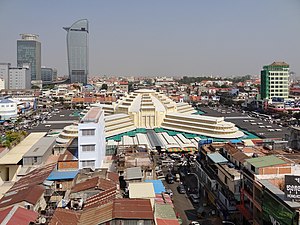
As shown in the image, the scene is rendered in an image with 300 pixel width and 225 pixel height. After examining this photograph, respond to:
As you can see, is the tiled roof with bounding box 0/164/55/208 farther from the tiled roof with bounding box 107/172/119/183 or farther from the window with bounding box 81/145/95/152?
the tiled roof with bounding box 107/172/119/183

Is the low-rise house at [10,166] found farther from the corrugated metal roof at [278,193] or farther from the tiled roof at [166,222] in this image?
the corrugated metal roof at [278,193]

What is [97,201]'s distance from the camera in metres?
7.12

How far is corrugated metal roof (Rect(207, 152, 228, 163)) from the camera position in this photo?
9.94 metres

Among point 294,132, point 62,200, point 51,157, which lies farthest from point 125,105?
point 62,200

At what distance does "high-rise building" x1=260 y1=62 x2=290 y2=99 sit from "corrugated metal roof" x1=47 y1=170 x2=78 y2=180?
29.1m

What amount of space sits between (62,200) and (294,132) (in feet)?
29.0

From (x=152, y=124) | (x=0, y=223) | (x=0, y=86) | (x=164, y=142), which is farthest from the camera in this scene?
(x=0, y=86)

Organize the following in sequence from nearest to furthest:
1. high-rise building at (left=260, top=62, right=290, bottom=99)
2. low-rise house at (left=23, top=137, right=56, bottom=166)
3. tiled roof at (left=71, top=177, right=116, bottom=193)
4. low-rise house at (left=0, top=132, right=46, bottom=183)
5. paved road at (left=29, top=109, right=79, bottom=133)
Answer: tiled roof at (left=71, top=177, right=116, bottom=193) → low-rise house at (left=0, top=132, right=46, bottom=183) → low-rise house at (left=23, top=137, right=56, bottom=166) → paved road at (left=29, top=109, right=79, bottom=133) → high-rise building at (left=260, top=62, right=290, bottom=99)

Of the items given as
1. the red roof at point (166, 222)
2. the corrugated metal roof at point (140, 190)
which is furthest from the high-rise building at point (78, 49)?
the red roof at point (166, 222)

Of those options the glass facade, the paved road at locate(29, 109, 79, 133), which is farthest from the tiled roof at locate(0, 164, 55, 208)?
the glass facade

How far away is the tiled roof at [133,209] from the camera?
6.04 m

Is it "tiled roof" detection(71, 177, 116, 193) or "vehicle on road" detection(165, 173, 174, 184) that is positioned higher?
"tiled roof" detection(71, 177, 116, 193)

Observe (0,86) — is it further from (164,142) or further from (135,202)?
(135,202)

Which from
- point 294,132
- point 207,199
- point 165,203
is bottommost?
point 207,199
